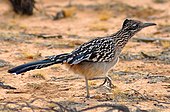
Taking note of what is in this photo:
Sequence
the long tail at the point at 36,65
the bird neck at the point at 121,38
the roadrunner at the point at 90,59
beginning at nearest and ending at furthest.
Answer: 1. the long tail at the point at 36,65
2. the roadrunner at the point at 90,59
3. the bird neck at the point at 121,38

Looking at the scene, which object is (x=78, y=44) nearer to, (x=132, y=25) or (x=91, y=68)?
(x=132, y=25)

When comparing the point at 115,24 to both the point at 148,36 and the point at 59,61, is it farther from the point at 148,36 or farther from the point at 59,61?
the point at 59,61

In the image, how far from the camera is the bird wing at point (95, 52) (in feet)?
24.0

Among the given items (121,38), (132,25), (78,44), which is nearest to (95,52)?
(121,38)

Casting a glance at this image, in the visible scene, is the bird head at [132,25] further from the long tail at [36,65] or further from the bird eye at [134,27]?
the long tail at [36,65]

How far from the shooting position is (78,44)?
12148 millimetres

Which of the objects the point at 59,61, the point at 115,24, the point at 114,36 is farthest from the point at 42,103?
the point at 115,24

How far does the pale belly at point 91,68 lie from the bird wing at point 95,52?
0.06 meters

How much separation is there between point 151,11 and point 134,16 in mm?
676

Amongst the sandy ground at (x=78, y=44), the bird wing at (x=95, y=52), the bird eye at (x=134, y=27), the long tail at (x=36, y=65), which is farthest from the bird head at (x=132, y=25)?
the long tail at (x=36, y=65)

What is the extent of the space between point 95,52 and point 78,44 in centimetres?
476

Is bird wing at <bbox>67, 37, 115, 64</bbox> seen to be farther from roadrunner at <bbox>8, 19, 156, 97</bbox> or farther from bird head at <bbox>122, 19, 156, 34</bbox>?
bird head at <bbox>122, 19, 156, 34</bbox>

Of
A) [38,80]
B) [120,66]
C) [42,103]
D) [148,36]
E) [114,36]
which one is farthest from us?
[148,36]

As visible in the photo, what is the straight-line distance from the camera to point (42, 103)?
7258 millimetres
